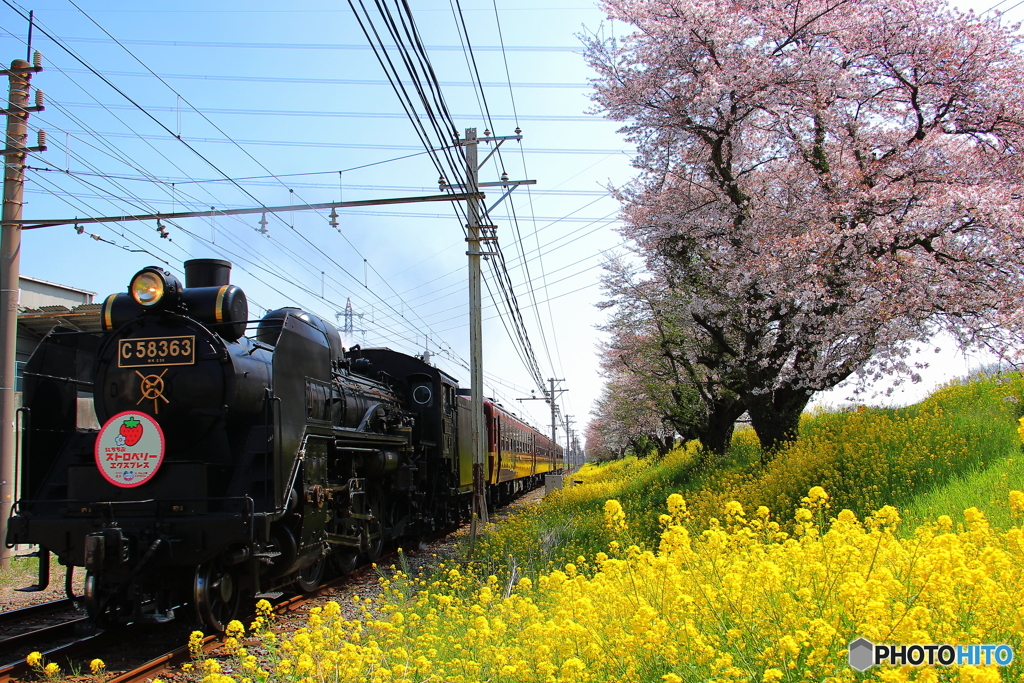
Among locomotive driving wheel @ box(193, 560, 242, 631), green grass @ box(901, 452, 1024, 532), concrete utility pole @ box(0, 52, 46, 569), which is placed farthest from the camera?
concrete utility pole @ box(0, 52, 46, 569)

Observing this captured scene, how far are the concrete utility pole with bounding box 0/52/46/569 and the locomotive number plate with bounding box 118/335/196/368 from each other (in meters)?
4.16

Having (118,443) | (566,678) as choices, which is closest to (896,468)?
(566,678)

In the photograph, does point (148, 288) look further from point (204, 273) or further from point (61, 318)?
point (61, 318)

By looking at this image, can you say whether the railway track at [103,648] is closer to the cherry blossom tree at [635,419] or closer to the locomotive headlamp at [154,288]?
the locomotive headlamp at [154,288]

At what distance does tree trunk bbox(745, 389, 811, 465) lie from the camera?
13.5m

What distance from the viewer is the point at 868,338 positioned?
11336 mm

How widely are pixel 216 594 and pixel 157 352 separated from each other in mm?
2300

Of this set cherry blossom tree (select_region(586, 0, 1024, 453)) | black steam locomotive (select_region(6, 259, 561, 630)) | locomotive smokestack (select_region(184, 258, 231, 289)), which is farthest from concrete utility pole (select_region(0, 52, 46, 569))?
cherry blossom tree (select_region(586, 0, 1024, 453))

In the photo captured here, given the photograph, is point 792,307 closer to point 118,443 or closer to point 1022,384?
point 1022,384

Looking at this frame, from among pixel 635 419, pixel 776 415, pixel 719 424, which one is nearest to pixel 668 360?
pixel 719 424

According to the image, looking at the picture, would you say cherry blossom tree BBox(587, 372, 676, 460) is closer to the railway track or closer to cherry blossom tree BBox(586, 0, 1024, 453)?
cherry blossom tree BBox(586, 0, 1024, 453)

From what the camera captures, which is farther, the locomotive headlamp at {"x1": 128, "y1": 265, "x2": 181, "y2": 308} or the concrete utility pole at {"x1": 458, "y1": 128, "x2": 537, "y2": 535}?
the concrete utility pole at {"x1": 458, "y1": 128, "x2": 537, "y2": 535}

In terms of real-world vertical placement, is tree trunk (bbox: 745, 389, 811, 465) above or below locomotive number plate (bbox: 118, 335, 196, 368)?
below

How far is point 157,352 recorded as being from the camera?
21.8 feet
